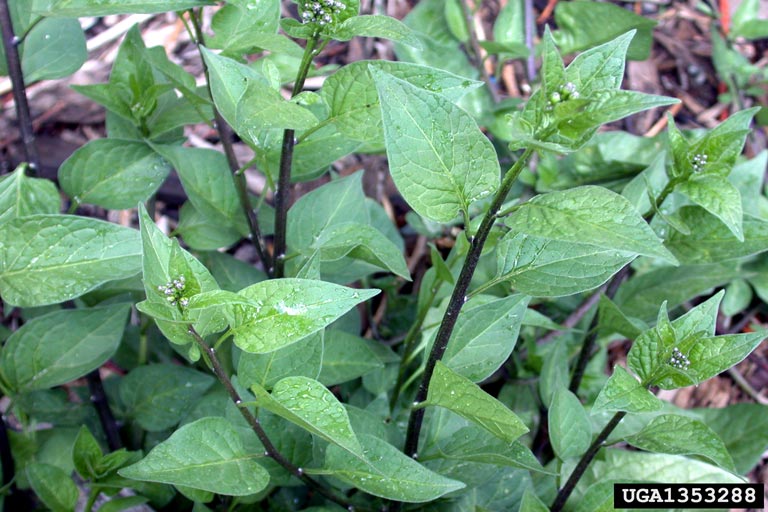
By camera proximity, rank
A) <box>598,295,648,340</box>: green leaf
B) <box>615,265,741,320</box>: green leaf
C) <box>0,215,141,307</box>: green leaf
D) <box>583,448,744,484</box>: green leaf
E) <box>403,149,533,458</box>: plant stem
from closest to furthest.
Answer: <box>403,149,533,458</box>: plant stem < <box>0,215,141,307</box>: green leaf < <box>598,295,648,340</box>: green leaf < <box>583,448,744,484</box>: green leaf < <box>615,265,741,320</box>: green leaf

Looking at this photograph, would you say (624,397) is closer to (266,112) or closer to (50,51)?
(266,112)

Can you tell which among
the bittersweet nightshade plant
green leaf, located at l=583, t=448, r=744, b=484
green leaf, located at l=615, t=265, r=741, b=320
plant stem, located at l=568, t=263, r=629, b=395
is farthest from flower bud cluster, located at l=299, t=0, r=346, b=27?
green leaf, located at l=583, t=448, r=744, b=484

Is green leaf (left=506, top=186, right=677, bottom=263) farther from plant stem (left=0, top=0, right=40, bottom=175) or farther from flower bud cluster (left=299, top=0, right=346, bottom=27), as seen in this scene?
plant stem (left=0, top=0, right=40, bottom=175)

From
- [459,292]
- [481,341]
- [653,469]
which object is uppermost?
[459,292]

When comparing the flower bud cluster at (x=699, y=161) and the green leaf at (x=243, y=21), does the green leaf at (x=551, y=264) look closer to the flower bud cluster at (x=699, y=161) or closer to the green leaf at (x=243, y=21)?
the flower bud cluster at (x=699, y=161)

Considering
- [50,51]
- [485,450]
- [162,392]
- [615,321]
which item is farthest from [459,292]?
[50,51]

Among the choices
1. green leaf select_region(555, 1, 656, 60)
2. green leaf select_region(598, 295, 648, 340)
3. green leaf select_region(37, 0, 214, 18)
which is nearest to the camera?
green leaf select_region(37, 0, 214, 18)

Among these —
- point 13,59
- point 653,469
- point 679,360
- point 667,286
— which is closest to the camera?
point 679,360
